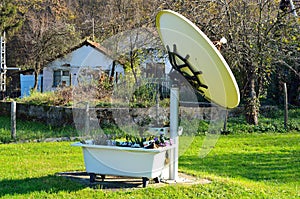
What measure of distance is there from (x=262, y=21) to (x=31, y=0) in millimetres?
17360

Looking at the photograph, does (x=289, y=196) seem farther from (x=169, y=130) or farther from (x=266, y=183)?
(x=169, y=130)

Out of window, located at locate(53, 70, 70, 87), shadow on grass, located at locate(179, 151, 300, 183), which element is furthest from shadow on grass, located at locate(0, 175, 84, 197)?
window, located at locate(53, 70, 70, 87)

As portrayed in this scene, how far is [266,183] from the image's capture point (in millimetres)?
6352

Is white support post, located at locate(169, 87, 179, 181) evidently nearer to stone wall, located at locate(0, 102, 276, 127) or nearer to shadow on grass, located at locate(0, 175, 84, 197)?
shadow on grass, located at locate(0, 175, 84, 197)

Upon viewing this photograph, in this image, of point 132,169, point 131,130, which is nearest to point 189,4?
point 131,130

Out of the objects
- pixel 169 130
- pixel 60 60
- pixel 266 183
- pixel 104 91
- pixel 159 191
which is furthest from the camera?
pixel 60 60

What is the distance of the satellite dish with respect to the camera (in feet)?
14.0

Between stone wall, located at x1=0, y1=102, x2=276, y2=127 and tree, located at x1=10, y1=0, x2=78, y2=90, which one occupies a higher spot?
tree, located at x1=10, y1=0, x2=78, y2=90

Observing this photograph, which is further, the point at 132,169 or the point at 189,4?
the point at 189,4

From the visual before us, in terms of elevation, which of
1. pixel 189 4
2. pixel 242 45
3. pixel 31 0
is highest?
pixel 31 0

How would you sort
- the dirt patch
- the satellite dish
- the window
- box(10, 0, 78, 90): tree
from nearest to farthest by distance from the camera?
the satellite dish
the dirt patch
the window
box(10, 0, 78, 90): tree

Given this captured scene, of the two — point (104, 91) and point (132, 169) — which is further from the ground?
point (104, 91)

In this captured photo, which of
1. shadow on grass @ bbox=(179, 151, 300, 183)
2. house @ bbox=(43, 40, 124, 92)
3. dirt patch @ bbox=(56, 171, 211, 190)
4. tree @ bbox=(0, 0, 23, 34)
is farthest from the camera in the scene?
tree @ bbox=(0, 0, 23, 34)

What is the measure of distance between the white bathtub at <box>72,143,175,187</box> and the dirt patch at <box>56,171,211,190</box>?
15 centimetres
